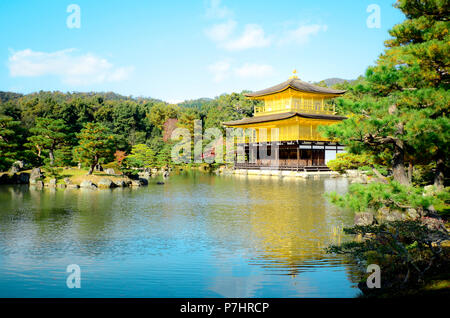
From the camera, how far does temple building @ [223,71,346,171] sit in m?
29.7

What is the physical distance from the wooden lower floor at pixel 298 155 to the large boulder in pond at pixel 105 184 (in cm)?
1410

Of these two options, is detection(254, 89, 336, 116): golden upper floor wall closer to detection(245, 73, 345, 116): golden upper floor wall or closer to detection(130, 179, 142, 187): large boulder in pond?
detection(245, 73, 345, 116): golden upper floor wall

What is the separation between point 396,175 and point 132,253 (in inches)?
214

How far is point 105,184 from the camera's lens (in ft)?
64.2

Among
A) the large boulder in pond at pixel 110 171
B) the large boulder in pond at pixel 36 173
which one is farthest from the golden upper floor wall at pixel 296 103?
the large boulder in pond at pixel 36 173

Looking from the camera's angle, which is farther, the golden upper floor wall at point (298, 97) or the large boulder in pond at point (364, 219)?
the golden upper floor wall at point (298, 97)

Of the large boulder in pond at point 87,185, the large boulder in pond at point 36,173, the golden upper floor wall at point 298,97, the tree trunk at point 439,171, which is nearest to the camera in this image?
the tree trunk at point 439,171

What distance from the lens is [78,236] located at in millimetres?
8812

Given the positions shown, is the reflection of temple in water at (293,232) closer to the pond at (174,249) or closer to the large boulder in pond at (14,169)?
the pond at (174,249)

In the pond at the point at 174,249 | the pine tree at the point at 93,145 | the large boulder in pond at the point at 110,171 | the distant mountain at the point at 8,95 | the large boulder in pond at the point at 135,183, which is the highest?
the distant mountain at the point at 8,95

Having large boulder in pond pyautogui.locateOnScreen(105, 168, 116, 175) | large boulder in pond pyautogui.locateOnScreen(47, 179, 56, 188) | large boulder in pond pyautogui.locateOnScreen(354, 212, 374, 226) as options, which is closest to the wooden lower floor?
large boulder in pond pyautogui.locateOnScreen(105, 168, 116, 175)

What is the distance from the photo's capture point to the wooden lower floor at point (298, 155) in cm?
2922
